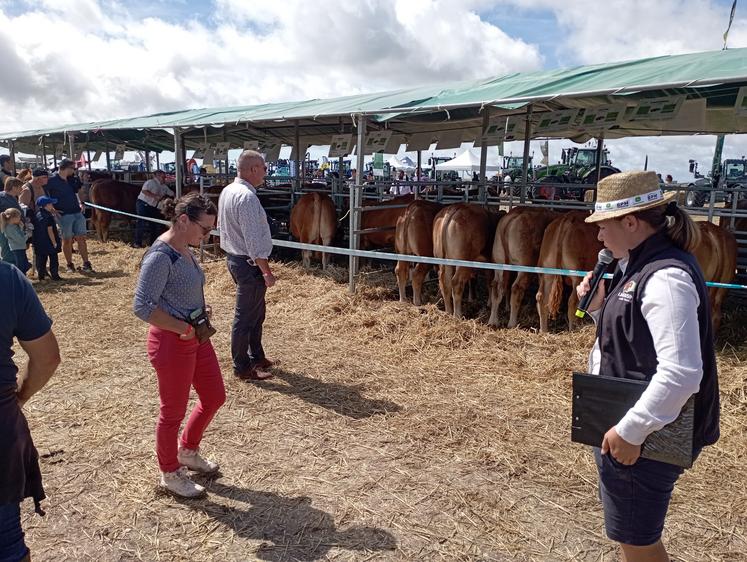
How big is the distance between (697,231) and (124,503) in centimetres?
313

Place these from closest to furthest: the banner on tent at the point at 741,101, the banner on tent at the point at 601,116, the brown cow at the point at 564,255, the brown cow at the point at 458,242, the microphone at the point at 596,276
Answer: the microphone at the point at 596,276
the brown cow at the point at 564,255
the banner on tent at the point at 741,101
the brown cow at the point at 458,242
the banner on tent at the point at 601,116

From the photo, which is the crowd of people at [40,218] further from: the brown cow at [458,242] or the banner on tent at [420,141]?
the banner on tent at [420,141]

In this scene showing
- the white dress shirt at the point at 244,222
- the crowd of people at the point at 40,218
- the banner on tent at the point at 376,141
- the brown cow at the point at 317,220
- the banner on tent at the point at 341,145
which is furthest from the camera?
the banner on tent at the point at 341,145

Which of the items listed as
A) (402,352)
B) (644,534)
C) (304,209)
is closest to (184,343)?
(644,534)

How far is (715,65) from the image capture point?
561cm

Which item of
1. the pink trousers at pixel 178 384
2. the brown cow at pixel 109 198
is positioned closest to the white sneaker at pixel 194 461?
the pink trousers at pixel 178 384

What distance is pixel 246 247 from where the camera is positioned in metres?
4.55

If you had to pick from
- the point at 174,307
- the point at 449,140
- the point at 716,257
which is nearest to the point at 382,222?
the point at 449,140

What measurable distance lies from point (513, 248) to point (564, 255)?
0.79 metres

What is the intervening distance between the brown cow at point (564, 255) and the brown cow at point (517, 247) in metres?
0.27

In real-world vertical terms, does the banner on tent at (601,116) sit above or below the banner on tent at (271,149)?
below

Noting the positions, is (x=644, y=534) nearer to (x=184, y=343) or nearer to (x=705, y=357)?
(x=705, y=357)

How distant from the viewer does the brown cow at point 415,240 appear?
25.5 feet

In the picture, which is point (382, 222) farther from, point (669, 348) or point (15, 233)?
point (669, 348)
